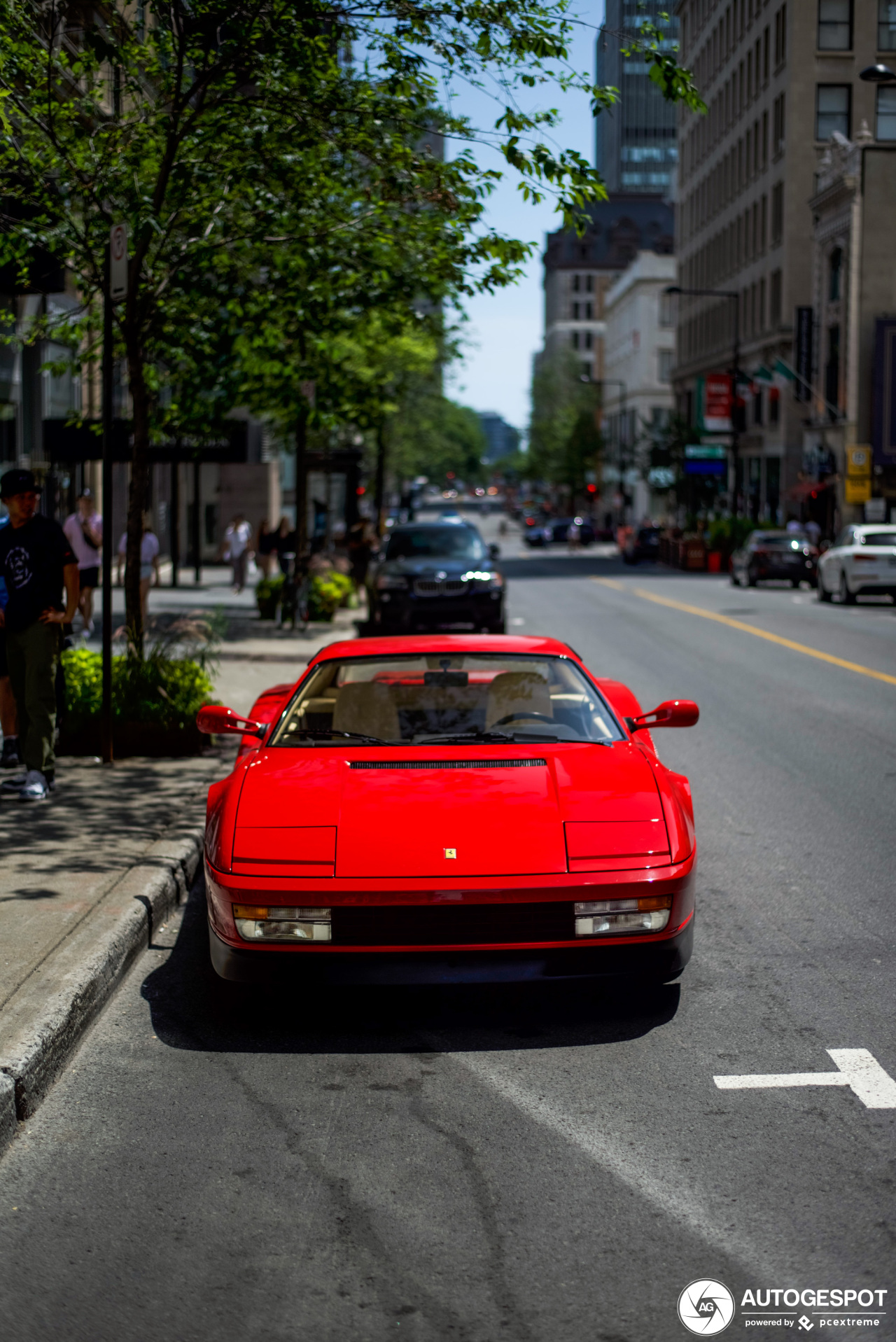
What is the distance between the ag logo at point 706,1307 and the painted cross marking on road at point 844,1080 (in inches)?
52.2

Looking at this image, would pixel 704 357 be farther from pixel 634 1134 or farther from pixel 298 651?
pixel 634 1134

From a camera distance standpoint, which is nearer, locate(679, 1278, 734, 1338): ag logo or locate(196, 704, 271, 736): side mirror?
locate(679, 1278, 734, 1338): ag logo

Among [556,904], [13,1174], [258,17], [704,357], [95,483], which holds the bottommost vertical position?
[13,1174]

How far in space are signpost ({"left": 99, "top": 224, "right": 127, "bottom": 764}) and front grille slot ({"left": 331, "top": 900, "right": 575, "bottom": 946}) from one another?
14.5 feet

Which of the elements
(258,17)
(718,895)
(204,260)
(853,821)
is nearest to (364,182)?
(204,260)

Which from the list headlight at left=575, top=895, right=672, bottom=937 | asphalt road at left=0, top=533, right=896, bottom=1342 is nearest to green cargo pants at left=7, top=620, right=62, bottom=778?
asphalt road at left=0, top=533, right=896, bottom=1342

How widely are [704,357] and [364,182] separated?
232 ft

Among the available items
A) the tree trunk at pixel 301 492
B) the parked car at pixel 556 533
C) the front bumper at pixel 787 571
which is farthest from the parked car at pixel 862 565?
the parked car at pixel 556 533

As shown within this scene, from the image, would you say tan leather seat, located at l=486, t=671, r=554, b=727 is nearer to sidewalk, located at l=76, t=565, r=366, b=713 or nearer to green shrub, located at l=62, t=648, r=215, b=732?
green shrub, located at l=62, t=648, r=215, b=732

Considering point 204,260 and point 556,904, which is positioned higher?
point 204,260

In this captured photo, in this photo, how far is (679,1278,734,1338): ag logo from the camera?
10.5 feet

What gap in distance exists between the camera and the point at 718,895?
720 centimetres
